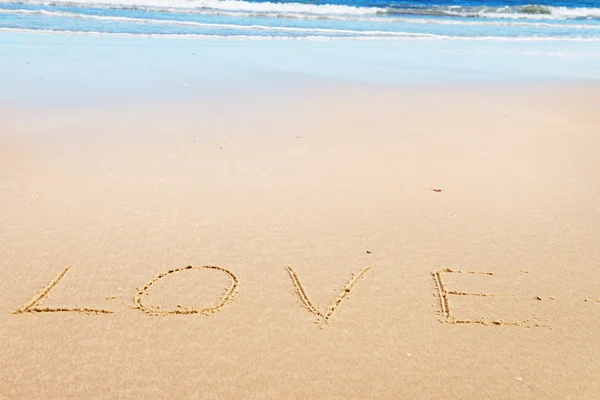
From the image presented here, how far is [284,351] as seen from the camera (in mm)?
2064

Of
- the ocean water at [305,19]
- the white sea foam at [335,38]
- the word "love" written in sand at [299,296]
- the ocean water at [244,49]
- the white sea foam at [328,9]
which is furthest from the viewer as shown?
the white sea foam at [328,9]

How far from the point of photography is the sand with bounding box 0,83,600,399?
1968mm

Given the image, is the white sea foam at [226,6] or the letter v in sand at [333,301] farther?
the white sea foam at [226,6]

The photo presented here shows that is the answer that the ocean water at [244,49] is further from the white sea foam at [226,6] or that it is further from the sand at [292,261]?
the sand at [292,261]

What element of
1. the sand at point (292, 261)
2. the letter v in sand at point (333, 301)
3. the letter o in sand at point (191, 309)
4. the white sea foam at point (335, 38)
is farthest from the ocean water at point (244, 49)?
the letter v in sand at point (333, 301)

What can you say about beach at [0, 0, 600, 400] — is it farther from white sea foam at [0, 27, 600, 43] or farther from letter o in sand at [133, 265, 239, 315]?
white sea foam at [0, 27, 600, 43]

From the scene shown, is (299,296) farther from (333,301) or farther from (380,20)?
(380,20)

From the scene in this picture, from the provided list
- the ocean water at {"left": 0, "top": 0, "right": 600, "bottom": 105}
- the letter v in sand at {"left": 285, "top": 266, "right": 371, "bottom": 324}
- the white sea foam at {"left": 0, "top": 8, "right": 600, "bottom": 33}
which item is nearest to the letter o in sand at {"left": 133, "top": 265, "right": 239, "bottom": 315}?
the letter v in sand at {"left": 285, "top": 266, "right": 371, "bottom": 324}

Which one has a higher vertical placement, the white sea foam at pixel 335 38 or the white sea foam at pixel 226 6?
the white sea foam at pixel 226 6

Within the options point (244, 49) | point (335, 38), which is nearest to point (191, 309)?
point (244, 49)

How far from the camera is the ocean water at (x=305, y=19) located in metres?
10.7

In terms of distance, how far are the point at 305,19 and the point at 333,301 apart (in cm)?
1254

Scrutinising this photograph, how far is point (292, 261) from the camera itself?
267cm

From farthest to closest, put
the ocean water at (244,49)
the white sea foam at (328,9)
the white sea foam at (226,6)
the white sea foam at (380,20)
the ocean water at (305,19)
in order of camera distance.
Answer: the white sea foam at (328,9)
the white sea foam at (226,6)
the white sea foam at (380,20)
the ocean water at (305,19)
the ocean water at (244,49)
